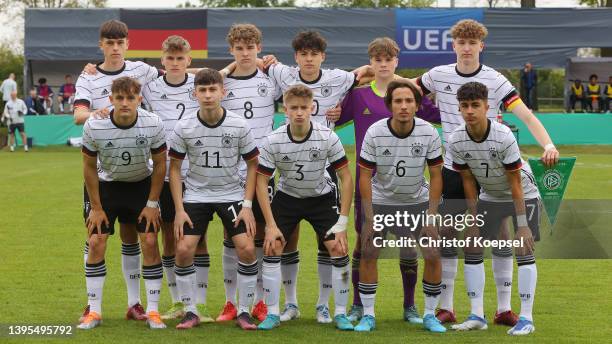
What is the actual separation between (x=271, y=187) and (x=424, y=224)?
4.17 feet

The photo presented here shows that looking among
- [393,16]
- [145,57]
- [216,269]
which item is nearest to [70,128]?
[145,57]

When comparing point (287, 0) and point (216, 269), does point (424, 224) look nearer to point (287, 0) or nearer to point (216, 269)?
point (216, 269)

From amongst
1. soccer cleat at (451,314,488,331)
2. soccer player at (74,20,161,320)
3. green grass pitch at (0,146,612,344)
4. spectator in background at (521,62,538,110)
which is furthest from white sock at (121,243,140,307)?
spectator in background at (521,62,538,110)

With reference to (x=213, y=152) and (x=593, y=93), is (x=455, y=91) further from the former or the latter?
(x=593, y=93)

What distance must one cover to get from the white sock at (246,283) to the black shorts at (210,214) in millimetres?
266

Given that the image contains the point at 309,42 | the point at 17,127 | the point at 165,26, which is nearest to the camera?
the point at 309,42

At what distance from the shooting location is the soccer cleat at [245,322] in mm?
7023

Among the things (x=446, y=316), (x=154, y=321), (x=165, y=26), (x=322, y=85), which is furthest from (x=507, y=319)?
(x=165, y=26)

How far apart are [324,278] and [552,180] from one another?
73.8 inches

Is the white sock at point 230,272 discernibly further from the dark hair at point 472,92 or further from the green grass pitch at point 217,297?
the dark hair at point 472,92

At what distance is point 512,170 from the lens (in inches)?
270

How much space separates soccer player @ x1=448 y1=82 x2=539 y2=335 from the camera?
22.4 feet

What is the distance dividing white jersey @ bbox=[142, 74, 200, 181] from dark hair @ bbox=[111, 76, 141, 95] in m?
0.59

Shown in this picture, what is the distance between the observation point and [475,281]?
709 cm
